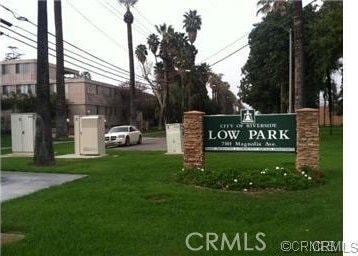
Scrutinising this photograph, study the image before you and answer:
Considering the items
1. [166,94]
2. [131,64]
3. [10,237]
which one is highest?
[131,64]

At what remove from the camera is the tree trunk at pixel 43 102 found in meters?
17.3

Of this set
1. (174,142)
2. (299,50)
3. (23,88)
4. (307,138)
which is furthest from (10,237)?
(23,88)

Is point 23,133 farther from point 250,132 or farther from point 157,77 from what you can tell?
point 157,77

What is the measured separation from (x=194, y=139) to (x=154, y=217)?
475cm

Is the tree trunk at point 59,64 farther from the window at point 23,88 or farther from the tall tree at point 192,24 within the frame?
the tall tree at point 192,24

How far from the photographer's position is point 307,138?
12180 mm

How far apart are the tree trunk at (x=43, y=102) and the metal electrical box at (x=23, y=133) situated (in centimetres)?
599

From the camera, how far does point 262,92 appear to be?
5603cm

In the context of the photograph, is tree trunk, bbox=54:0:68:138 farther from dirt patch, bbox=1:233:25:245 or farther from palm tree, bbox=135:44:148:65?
dirt patch, bbox=1:233:25:245

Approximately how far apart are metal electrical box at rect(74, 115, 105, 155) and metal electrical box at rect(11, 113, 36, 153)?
205 centimetres

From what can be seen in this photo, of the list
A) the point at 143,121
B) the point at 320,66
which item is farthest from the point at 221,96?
the point at 320,66

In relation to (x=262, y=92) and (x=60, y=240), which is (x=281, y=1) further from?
(x=60, y=240)

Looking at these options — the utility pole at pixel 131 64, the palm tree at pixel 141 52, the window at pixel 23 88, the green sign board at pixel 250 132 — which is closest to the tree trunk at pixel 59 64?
the utility pole at pixel 131 64

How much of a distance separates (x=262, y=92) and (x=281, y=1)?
12677 mm
